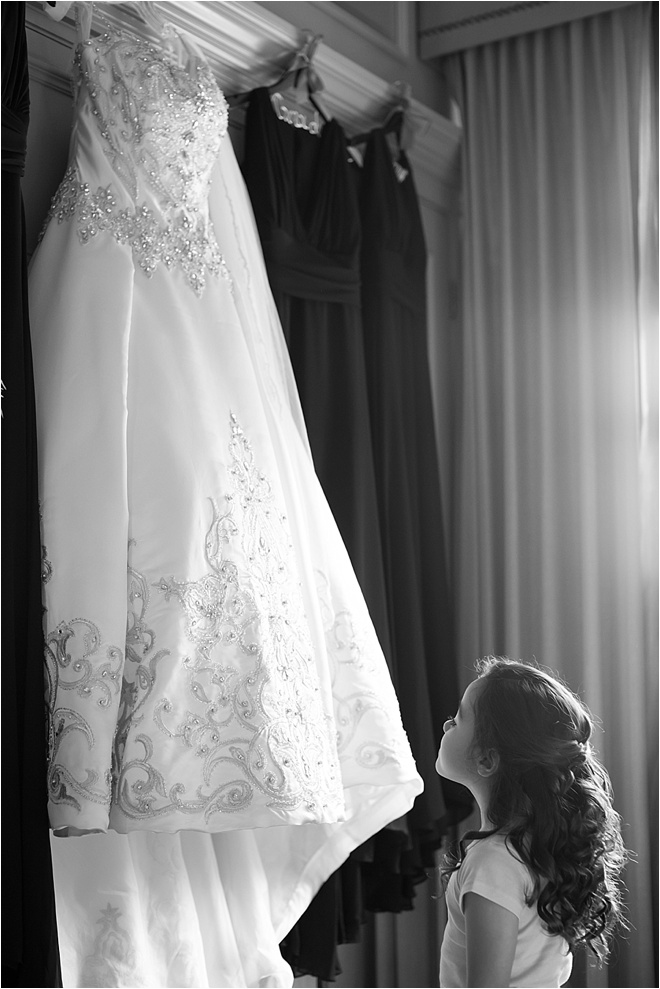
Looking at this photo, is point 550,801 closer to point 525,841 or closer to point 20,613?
point 525,841

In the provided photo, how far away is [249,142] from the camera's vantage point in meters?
1.94

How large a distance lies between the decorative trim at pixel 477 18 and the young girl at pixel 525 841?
5.39 ft

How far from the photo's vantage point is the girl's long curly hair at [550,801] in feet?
4.49

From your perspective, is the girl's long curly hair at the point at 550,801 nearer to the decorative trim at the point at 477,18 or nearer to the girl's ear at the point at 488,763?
the girl's ear at the point at 488,763

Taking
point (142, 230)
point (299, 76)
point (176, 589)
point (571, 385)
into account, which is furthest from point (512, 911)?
point (299, 76)

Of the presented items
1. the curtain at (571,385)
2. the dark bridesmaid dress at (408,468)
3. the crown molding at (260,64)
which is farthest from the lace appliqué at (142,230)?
the curtain at (571,385)

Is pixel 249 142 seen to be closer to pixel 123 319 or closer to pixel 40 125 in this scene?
pixel 40 125

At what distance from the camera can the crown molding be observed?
163cm

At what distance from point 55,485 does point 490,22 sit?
→ 1694mm

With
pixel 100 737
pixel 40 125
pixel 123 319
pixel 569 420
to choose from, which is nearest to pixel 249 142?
pixel 40 125

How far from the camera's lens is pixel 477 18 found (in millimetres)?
2492

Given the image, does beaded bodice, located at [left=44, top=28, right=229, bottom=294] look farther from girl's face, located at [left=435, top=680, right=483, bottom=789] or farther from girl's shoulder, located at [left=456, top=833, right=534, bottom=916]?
girl's shoulder, located at [left=456, top=833, right=534, bottom=916]

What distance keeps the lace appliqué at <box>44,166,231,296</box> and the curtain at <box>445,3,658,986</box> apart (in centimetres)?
104

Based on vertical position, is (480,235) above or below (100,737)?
above
